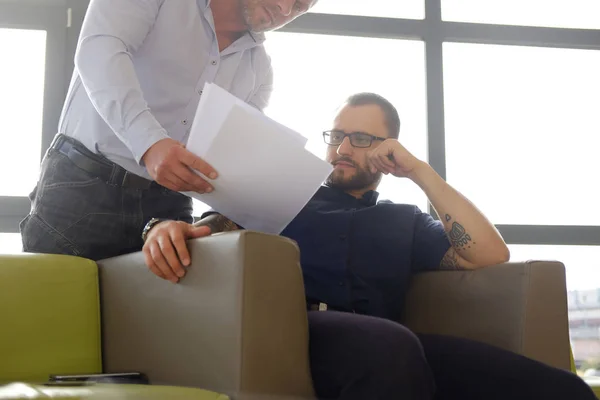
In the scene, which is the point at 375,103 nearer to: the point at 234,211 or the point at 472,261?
the point at 472,261

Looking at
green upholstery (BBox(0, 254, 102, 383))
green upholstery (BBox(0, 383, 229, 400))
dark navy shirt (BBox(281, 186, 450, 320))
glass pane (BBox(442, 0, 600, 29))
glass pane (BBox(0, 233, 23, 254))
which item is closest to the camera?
green upholstery (BBox(0, 383, 229, 400))

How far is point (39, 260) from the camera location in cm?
141

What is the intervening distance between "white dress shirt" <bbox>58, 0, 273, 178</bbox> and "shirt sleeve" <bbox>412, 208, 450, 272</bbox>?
0.61 metres

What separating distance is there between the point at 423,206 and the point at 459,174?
0.89 ft

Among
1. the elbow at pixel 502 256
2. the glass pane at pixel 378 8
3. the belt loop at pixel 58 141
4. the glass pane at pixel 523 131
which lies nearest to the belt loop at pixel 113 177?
the belt loop at pixel 58 141

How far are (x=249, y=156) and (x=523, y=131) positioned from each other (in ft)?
6.96

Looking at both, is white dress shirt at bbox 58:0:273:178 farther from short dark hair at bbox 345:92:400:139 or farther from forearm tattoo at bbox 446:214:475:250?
forearm tattoo at bbox 446:214:475:250

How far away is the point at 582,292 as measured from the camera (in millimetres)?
2900

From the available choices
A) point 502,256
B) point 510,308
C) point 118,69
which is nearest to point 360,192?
point 502,256

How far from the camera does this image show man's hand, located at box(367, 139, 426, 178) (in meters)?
1.73

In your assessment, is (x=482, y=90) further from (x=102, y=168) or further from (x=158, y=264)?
(x=158, y=264)

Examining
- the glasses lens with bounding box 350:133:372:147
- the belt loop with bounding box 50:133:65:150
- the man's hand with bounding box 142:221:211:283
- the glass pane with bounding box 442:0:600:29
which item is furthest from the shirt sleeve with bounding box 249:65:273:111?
the glass pane with bounding box 442:0:600:29

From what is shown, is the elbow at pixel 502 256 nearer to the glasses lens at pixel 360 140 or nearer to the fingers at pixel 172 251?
the glasses lens at pixel 360 140

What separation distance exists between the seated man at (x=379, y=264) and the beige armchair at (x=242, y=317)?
0.07m
